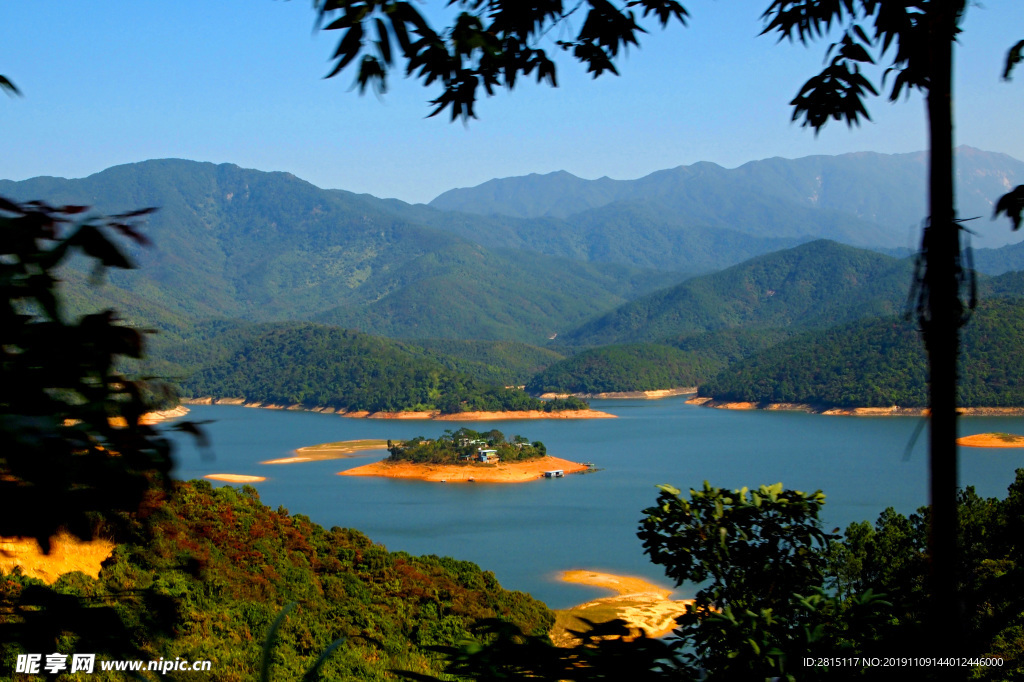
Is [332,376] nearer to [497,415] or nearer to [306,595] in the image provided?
[497,415]

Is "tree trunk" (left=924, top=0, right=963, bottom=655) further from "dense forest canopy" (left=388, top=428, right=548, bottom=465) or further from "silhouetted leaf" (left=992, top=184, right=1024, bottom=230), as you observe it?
"dense forest canopy" (left=388, top=428, right=548, bottom=465)

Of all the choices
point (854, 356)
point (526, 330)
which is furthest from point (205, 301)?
point (854, 356)

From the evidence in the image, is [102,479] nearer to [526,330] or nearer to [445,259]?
[526,330]

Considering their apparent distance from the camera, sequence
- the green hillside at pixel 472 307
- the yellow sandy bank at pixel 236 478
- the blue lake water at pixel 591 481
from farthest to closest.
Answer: the green hillside at pixel 472 307
the yellow sandy bank at pixel 236 478
the blue lake water at pixel 591 481

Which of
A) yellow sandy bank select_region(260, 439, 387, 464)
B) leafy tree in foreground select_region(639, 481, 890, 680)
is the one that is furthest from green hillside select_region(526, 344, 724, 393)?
leafy tree in foreground select_region(639, 481, 890, 680)

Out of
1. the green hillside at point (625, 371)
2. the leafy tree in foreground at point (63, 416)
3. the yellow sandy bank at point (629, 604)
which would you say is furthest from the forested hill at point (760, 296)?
the leafy tree in foreground at point (63, 416)

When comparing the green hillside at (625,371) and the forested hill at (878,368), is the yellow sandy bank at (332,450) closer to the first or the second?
the forested hill at (878,368)
